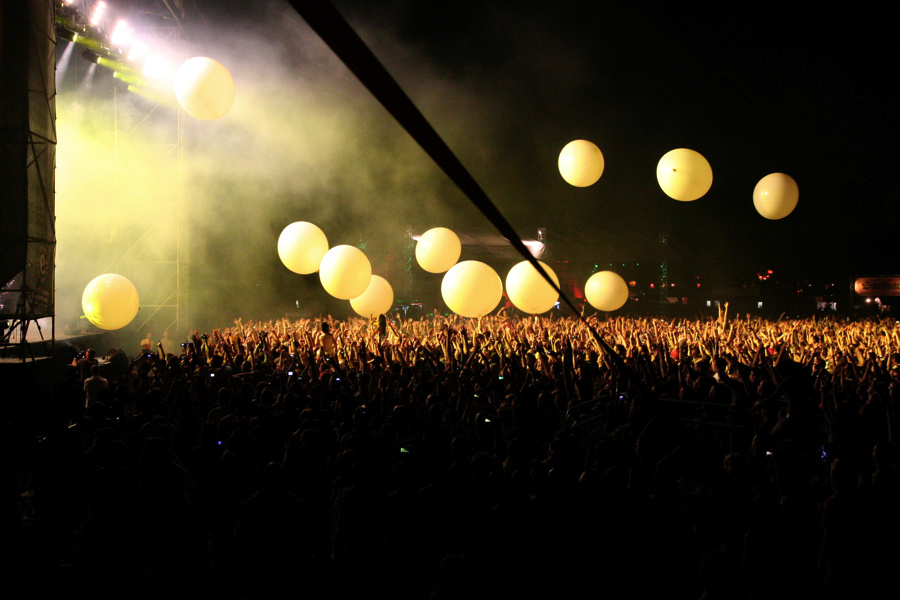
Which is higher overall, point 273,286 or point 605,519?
point 273,286

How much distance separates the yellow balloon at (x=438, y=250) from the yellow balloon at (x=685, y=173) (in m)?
3.29

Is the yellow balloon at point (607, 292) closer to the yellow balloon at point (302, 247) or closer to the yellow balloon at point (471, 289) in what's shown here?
the yellow balloon at point (471, 289)

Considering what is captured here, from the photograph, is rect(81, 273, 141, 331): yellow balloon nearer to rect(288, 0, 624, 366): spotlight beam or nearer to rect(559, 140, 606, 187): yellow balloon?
rect(559, 140, 606, 187): yellow balloon

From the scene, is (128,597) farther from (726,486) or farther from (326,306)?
(326,306)

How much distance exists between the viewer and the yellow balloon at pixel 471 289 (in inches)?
324

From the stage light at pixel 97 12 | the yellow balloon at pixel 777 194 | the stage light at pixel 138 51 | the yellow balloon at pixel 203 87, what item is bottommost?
the yellow balloon at pixel 777 194

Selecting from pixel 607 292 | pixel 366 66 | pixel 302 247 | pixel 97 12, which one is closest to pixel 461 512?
pixel 366 66

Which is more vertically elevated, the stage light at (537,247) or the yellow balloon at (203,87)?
the yellow balloon at (203,87)

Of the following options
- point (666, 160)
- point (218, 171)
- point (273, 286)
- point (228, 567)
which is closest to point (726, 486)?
point (228, 567)

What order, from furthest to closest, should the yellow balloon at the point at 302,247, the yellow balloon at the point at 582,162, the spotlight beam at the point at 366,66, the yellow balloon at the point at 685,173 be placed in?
the yellow balloon at the point at 302,247, the yellow balloon at the point at 582,162, the yellow balloon at the point at 685,173, the spotlight beam at the point at 366,66

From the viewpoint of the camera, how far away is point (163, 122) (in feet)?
34.6

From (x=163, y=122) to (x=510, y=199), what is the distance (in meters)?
7.29

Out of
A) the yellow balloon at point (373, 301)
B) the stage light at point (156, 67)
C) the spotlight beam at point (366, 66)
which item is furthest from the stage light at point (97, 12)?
the spotlight beam at point (366, 66)

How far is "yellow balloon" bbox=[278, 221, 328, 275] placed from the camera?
861 cm
